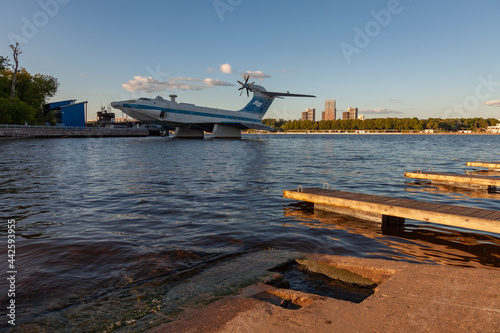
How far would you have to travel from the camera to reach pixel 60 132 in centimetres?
7275

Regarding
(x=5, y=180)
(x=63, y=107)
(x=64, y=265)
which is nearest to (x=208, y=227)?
(x=64, y=265)

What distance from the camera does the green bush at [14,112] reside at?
6333cm

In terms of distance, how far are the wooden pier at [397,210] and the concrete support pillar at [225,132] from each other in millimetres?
69561

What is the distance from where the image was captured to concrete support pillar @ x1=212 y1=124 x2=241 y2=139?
7878 cm

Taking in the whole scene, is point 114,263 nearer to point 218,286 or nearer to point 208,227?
point 218,286

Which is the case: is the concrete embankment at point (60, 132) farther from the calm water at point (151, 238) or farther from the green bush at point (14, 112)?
the calm water at point (151, 238)

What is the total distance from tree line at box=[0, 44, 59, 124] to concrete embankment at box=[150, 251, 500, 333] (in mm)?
77350

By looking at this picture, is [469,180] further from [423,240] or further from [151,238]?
[151,238]

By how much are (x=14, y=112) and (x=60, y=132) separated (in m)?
9.37

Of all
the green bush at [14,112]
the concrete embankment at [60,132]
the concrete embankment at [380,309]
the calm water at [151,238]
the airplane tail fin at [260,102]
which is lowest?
the calm water at [151,238]

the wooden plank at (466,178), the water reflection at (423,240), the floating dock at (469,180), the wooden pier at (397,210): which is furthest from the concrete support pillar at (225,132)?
the water reflection at (423,240)

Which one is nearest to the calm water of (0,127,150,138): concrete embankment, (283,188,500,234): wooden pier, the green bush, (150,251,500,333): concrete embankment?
(283,188,500,234): wooden pier

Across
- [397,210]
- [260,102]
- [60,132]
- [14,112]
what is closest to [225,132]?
[260,102]

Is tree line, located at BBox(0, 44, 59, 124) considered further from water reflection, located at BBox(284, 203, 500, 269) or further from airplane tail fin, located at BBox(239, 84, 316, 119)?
water reflection, located at BBox(284, 203, 500, 269)
